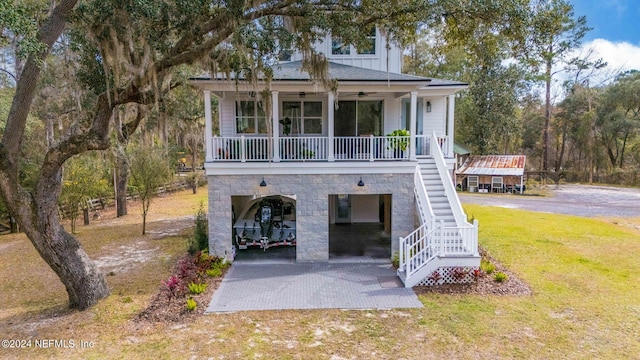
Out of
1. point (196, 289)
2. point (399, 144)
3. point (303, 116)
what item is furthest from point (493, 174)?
point (196, 289)

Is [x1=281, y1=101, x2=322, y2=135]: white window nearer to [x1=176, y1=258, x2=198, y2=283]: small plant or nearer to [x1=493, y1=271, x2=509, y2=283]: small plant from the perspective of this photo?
[x1=176, y1=258, x2=198, y2=283]: small plant

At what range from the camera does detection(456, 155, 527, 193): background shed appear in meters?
27.0

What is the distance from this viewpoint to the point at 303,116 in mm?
12766

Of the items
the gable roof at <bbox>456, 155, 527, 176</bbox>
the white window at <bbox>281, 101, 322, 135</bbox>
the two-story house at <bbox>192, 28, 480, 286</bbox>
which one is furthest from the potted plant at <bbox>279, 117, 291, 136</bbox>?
the gable roof at <bbox>456, 155, 527, 176</bbox>

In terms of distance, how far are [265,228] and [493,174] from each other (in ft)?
71.5

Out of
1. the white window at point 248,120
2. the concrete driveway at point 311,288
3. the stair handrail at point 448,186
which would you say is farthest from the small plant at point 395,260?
the white window at point 248,120

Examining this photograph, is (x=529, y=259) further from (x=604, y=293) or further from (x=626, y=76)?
(x=626, y=76)

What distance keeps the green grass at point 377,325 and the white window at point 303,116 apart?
616cm

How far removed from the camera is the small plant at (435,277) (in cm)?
874

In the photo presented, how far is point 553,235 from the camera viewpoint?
13.6 meters

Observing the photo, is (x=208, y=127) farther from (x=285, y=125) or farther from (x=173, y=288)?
(x=173, y=288)

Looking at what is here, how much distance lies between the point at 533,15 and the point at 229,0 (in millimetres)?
6589

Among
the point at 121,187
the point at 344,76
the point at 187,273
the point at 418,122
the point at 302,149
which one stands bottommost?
the point at 187,273

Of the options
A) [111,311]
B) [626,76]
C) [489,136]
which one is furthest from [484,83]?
[111,311]
